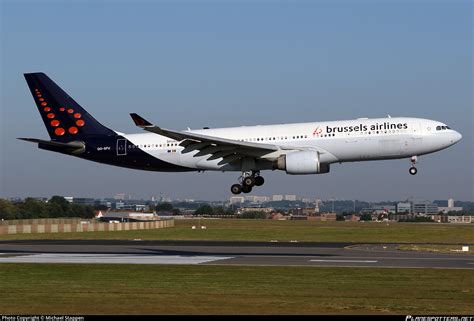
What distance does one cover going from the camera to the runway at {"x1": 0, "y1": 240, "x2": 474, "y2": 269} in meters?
41.9

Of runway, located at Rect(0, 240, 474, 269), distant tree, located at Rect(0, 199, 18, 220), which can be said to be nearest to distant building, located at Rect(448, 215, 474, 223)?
distant tree, located at Rect(0, 199, 18, 220)

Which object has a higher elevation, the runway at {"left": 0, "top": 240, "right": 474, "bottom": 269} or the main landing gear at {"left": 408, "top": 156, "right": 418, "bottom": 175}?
the main landing gear at {"left": 408, "top": 156, "right": 418, "bottom": 175}

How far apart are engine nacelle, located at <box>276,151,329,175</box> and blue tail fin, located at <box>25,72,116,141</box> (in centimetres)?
1301

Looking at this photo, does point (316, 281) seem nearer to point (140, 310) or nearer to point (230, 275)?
point (230, 275)

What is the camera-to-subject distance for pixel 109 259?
4419 centimetres

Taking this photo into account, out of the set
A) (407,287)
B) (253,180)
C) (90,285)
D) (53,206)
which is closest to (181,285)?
(90,285)

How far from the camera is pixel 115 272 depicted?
37344mm

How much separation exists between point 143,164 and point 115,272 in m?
21.1

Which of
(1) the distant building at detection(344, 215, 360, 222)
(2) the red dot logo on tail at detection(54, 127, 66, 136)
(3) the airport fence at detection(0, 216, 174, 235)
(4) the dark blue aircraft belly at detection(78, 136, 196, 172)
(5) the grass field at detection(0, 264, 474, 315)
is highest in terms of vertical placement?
(2) the red dot logo on tail at detection(54, 127, 66, 136)

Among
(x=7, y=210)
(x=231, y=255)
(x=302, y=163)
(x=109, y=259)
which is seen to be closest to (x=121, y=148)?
(x=302, y=163)

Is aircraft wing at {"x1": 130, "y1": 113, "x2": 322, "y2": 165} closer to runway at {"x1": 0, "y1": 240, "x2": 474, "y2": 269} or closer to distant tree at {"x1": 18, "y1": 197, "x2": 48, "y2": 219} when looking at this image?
runway at {"x1": 0, "y1": 240, "x2": 474, "y2": 269}

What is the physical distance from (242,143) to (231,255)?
31.4ft

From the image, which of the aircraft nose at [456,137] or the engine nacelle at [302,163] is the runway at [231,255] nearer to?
the engine nacelle at [302,163]

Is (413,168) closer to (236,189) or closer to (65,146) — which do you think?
(236,189)
